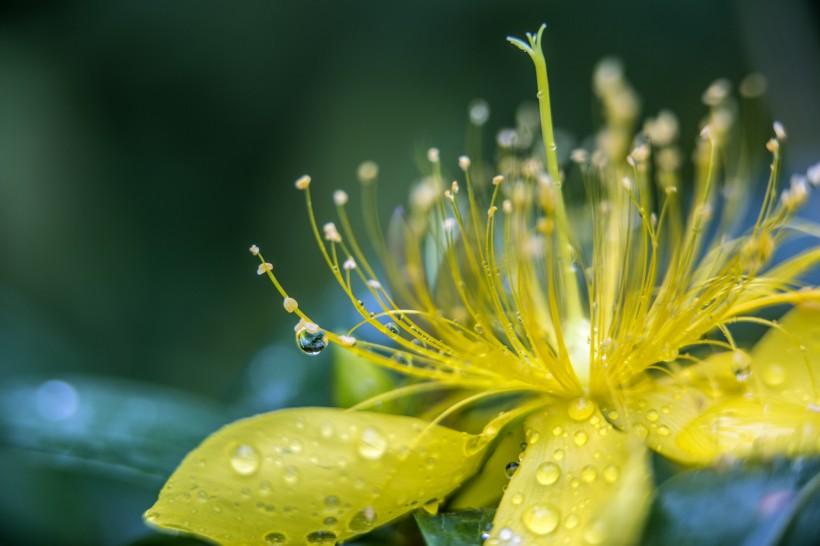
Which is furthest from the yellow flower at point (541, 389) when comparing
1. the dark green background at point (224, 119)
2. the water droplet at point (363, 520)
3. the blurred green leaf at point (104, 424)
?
the dark green background at point (224, 119)

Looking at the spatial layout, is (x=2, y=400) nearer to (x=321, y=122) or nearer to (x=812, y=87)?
(x=321, y=122)

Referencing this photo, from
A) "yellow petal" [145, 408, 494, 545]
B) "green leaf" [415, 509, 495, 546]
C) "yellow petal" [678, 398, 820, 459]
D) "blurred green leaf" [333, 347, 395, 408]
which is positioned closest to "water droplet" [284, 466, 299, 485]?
"yellow petal" [145, 408, 494, 545]

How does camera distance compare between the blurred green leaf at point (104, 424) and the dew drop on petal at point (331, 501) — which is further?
the blurred green leaf at point (104, 424)

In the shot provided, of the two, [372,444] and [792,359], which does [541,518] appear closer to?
[372,444]

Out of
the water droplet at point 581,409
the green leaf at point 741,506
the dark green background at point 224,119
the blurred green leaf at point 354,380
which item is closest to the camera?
the green leaf at point 741,506

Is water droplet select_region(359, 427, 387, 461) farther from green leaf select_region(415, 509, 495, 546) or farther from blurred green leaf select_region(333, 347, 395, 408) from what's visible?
blurred green leaf select_region(333, 347, 395, 408)

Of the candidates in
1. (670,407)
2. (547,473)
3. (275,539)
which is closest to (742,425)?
(670,407)

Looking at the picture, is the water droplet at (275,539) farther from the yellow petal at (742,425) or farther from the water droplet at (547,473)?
the yellow petal at (742,425)
